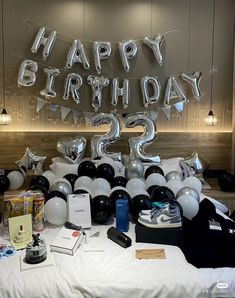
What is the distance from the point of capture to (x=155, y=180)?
2771mm

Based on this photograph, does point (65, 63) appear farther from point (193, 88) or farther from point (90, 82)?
point (193, 88)

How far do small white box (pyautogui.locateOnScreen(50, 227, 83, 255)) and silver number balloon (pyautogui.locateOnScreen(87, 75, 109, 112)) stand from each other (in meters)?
1.86

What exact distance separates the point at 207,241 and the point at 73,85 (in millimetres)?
2250

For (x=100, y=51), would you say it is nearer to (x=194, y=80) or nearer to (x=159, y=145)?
(x=194, y=80)

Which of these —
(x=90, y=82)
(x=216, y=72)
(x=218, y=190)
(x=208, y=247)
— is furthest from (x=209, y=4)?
(x=208, y=247)

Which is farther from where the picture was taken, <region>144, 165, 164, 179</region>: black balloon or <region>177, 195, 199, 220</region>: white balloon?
<region>144, 165, 164, 179</region>: black balloon

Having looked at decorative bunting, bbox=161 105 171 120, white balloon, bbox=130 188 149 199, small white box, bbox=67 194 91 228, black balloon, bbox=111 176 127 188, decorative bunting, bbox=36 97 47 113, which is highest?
decorative bunting, bbox=36 97 47 113

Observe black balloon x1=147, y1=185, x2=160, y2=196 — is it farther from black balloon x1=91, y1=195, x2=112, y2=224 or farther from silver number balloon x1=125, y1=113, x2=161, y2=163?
silver number balloon x1=125, y1=113, x2=161, y2=163

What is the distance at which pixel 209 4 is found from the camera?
143 inches

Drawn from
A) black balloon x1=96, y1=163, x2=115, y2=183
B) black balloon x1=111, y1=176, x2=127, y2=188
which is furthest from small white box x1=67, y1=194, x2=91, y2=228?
black balloon x1=96, y1=163, x2=115, y2=183

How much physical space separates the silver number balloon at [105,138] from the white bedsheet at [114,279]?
→ 5.52ft

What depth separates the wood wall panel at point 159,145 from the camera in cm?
359

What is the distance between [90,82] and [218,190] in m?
1.76

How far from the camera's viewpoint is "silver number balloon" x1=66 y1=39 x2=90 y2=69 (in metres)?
3.43
